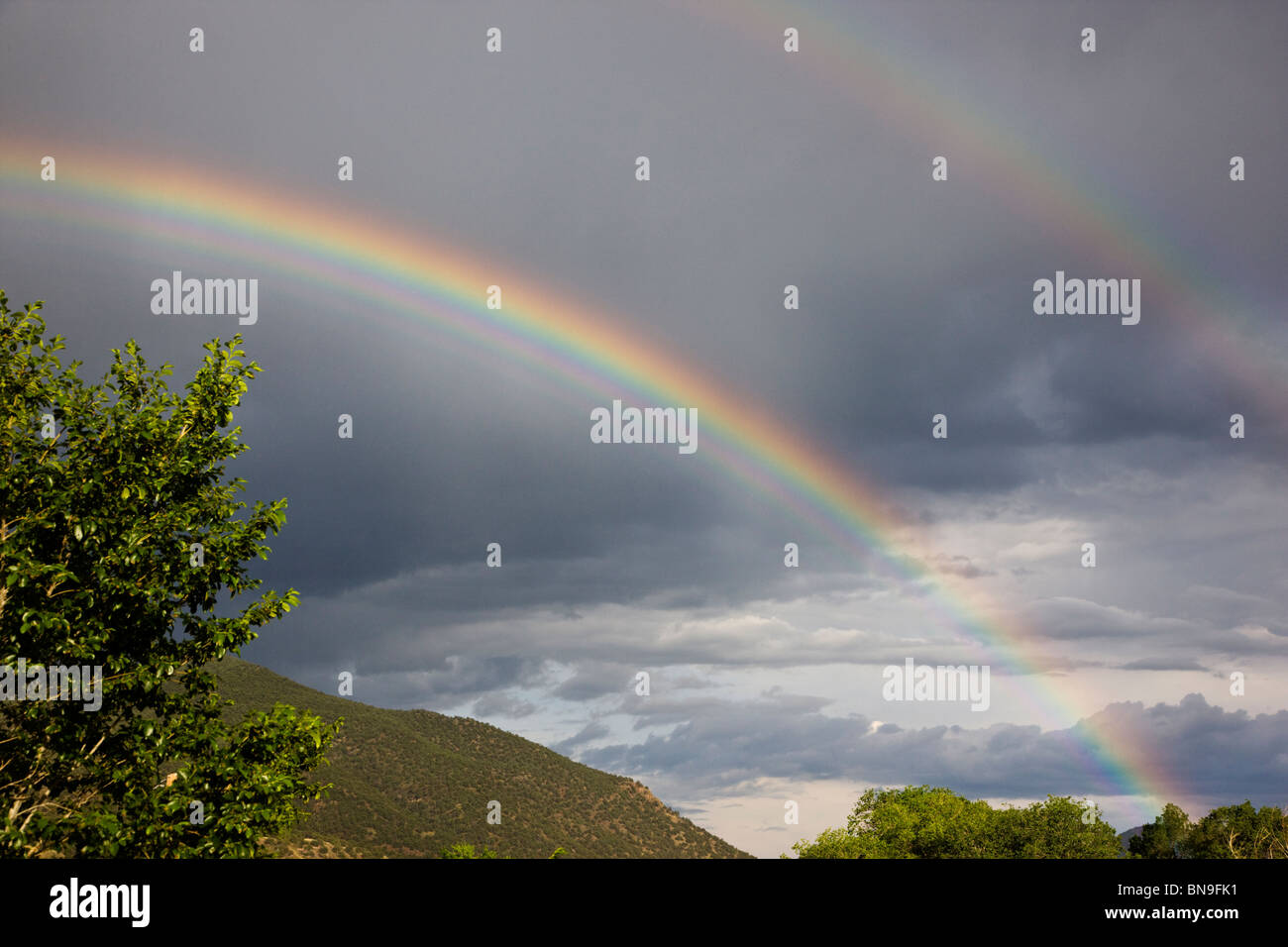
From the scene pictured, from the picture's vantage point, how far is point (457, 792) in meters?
125

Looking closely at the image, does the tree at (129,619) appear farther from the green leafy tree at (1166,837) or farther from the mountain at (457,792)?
the green leafy tree at (1166,837)

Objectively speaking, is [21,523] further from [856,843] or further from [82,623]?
[856,843]

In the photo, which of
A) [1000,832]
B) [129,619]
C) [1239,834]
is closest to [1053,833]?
[1000,832]

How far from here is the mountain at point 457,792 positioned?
104m

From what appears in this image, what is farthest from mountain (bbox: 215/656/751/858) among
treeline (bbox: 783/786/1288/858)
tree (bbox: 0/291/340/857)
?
tree (bbox: 0/291/340/857)

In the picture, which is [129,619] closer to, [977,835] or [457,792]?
[977,835]

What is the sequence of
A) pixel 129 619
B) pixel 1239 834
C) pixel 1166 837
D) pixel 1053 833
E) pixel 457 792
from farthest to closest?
pixel 457 792, pixel 1166 837, pixel 1239 834, pixel 1053 833, pixel 129 619

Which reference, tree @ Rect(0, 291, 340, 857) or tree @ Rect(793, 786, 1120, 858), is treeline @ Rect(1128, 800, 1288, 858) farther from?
tree @ Rect(0, 291, 340, 857)

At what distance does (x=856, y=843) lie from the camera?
7525 cm

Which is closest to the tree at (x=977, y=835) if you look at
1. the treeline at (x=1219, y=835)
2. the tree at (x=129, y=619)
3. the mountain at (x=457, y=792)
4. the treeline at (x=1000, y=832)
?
the treeline at (x=1000, y=832)

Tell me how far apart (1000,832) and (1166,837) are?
147ft

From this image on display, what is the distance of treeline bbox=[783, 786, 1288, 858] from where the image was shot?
69.6 meters
